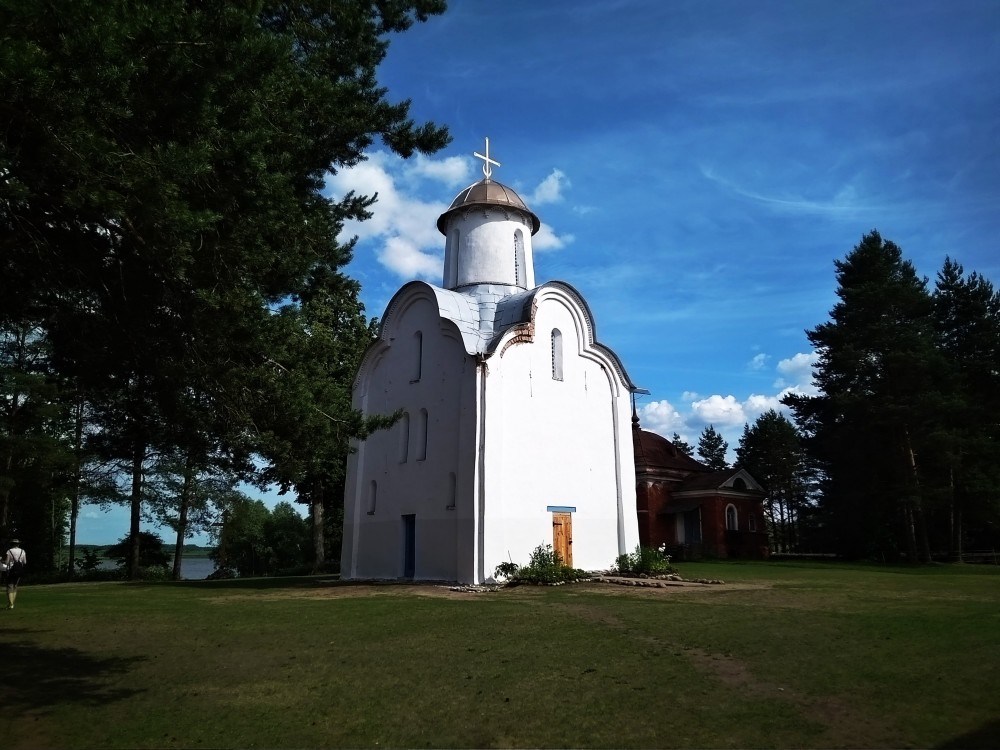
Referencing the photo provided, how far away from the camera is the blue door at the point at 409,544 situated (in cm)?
2219

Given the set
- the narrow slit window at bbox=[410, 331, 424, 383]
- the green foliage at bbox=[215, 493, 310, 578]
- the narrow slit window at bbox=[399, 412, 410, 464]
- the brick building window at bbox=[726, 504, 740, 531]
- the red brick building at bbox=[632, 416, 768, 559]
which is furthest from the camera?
the green foliage at bbox=[215, 493, 310, 578]

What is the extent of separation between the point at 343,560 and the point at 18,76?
827 inches

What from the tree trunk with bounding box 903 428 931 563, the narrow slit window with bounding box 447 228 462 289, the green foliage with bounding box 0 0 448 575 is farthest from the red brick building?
the green foliage with bounding box 0 0 448 575

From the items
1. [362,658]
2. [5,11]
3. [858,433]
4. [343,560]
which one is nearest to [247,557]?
[343,560]

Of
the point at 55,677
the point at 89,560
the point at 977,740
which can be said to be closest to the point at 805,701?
the point at 977,740

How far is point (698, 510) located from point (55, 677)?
3607 cm

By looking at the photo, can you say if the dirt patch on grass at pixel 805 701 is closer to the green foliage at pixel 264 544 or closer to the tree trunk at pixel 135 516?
the tree trunk at pixel 135 516

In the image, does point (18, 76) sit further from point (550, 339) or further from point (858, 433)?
point (858, 433)

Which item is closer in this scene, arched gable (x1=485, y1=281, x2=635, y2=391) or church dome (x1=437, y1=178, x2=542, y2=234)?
arched gable (x1=485, y1=281, x2=635, y2=391)

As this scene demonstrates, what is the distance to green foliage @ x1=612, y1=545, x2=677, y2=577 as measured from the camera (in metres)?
22.2

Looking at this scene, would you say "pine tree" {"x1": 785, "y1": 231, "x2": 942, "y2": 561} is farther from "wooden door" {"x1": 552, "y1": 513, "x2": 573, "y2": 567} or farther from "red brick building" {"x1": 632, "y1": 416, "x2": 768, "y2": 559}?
"wooden door" {"x1": 552, "y1": 513, "x2": 573, "y2": 567}

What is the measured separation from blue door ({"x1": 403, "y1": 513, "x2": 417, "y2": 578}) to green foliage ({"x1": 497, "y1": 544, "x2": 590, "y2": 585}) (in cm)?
352

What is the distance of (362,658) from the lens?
9078 millimetres

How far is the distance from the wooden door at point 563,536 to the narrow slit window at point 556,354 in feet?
14.6
